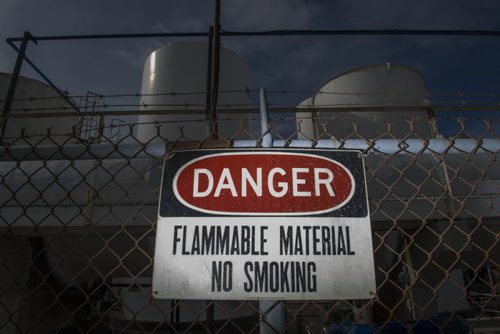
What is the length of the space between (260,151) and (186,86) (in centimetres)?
588

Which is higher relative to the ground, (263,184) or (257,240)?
(263,184)

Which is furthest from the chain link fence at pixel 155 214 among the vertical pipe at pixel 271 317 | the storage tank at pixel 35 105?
the storage tank at pixel 35 105

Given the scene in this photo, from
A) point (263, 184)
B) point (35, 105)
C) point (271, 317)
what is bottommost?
point (271, 317)

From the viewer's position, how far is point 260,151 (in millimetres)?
1623

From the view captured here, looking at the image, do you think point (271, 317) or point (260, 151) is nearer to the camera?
point (271, 317)

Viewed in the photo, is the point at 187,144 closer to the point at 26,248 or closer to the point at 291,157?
the point at 291,157

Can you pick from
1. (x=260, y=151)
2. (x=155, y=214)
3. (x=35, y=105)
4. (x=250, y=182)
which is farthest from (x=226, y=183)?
(x=35, y=105)

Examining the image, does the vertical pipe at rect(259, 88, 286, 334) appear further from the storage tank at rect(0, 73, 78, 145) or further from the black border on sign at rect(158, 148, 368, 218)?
the storage tank at rect(0, 73, 78, 145)

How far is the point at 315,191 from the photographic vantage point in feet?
5.08

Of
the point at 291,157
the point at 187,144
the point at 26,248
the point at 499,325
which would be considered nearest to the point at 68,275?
the point at 26,248

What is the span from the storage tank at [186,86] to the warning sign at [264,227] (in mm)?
4917

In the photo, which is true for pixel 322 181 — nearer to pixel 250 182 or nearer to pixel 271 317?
pixel 250 182

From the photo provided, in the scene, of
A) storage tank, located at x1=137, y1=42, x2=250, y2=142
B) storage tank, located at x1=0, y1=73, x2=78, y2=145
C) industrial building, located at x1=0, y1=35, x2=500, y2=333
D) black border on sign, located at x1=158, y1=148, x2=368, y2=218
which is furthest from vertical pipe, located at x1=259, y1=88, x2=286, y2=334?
storage tank, located at x1=0, y1=73, x2=78, y2=145

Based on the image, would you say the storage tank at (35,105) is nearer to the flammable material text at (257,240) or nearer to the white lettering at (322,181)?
the flammable material text at (257,240)
